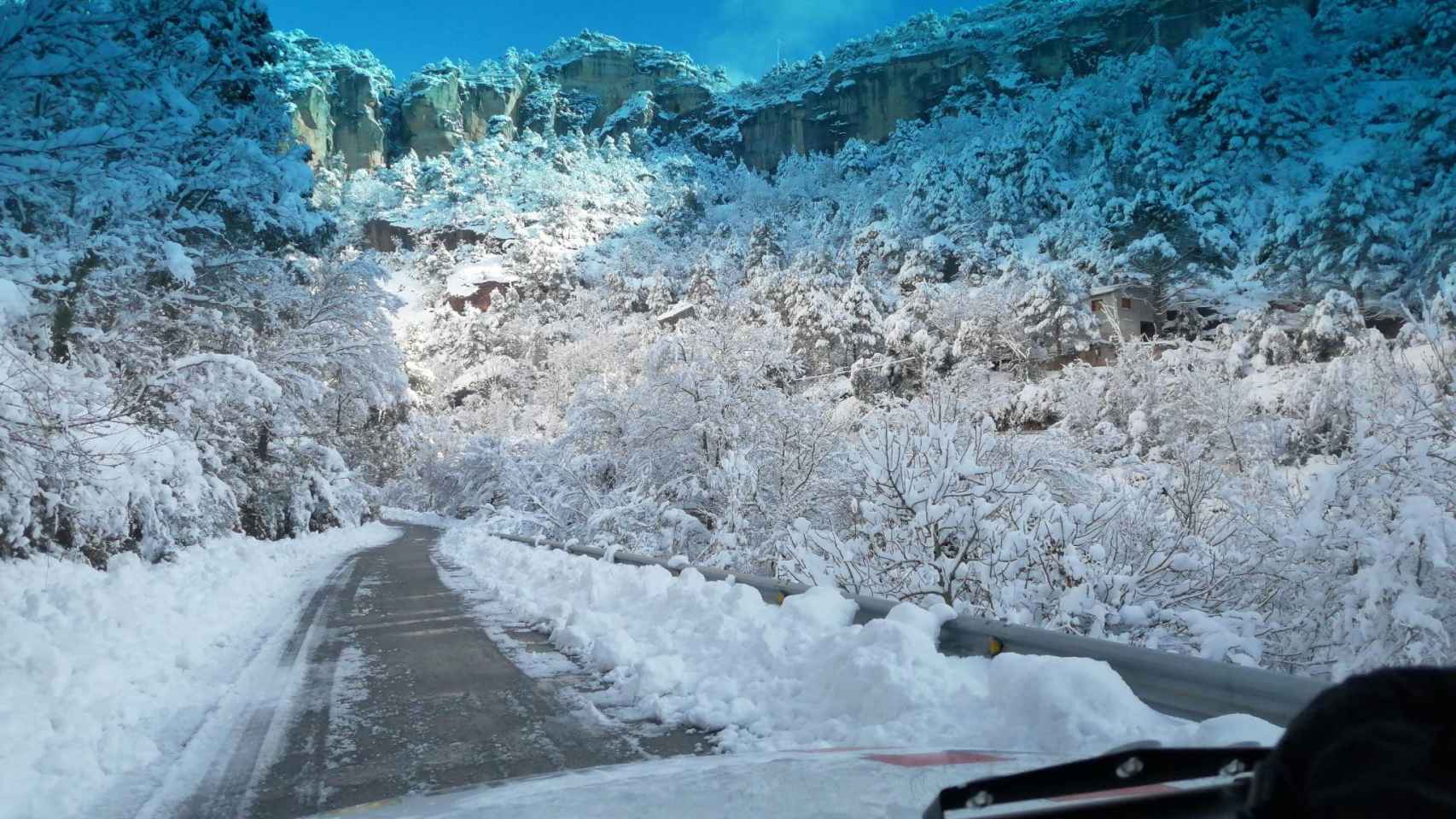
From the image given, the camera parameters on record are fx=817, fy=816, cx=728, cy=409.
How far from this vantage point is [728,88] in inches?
7520

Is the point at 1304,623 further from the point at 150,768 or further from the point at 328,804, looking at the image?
the point at 150,768

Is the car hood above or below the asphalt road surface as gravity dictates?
above

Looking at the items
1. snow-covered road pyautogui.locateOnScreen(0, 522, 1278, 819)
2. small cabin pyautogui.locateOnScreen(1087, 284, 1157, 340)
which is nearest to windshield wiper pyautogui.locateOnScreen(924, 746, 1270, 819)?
snow-covered road pyautogui.locateOnScreen(0, 522, 1278, 819)

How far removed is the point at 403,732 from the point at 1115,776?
4.79 m

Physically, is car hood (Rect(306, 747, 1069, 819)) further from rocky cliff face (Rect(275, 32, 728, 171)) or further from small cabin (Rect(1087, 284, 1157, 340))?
rocky cliff face (Rect(275, 32, 728, 171))

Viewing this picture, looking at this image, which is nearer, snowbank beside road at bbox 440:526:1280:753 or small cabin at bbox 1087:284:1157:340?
snowbank beside road at bbox 440:526:1280:753

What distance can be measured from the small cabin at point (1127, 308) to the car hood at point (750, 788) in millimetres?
48287

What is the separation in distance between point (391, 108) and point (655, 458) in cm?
18372

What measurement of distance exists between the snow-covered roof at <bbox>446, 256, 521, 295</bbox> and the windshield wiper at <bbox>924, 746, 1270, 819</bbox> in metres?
122

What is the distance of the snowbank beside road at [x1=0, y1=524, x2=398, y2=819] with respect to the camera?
4.46 metres

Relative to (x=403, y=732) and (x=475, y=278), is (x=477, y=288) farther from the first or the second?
(x=403, y=732)

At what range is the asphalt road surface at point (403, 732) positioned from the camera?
4199mm

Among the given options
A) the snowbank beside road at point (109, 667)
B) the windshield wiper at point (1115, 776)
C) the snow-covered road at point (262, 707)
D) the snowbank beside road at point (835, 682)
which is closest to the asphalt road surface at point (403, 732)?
the snow-covered road at point (262, 707)

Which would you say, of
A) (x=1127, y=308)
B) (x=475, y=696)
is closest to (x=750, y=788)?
(x=475, y=696)
